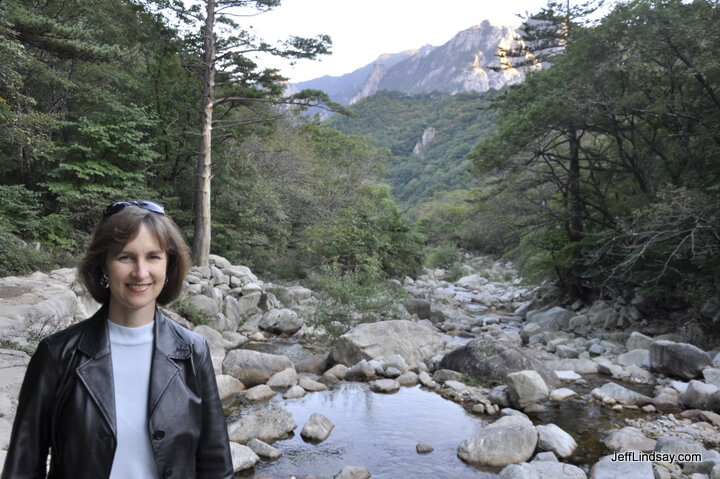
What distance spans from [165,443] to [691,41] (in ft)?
34.8

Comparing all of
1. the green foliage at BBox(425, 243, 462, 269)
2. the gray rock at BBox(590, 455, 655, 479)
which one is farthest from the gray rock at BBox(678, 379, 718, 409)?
the green foliage at BBox(425, 243, 462, 269)

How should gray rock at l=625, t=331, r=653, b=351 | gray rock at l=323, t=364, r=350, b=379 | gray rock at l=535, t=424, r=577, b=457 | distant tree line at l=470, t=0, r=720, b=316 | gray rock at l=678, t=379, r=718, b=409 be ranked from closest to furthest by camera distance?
gray rock at l=535, t=424, r=577, b=457, gray rock at l=678, t=379, r=718, b=409, gray rock at l=323, t=364, r=350, b=379, distant tree line at l=470, t=0, r=720, b=316, gray rock at l=625, t=331, r=653, b=351

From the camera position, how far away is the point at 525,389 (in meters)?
6.28

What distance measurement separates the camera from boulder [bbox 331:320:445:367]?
26.5 ft

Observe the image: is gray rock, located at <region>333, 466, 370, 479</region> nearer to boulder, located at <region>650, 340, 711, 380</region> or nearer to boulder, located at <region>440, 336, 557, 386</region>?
boulder, located at <region>440, 336, 557, 386</region>

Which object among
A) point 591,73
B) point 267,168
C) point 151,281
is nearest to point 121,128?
point 267,168

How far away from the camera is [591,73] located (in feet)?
34.5

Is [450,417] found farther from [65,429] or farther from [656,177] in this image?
[656,177]

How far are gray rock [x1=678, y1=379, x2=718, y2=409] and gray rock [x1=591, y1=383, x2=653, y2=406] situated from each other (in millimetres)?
396

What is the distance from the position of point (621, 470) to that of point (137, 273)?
451 cm

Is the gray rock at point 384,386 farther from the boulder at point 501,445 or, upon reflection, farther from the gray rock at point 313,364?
the boulder at point 501,445

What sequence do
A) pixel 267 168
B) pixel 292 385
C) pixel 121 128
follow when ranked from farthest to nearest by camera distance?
pixel 267 168 → pixel 121 128 → pixel 292 385

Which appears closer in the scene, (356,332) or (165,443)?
(165,443)

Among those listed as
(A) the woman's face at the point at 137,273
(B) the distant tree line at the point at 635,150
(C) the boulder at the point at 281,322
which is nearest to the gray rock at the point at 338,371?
(C) the boulder at the point at 281,322
